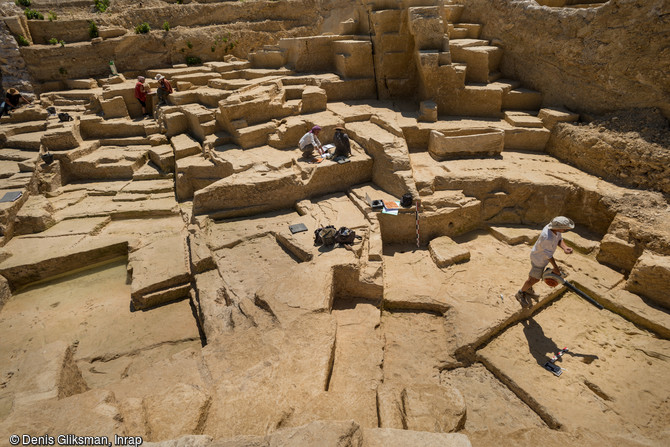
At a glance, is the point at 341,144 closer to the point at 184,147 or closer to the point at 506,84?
the point at 184,147

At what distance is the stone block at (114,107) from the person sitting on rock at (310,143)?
260 inches

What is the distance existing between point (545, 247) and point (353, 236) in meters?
2.89

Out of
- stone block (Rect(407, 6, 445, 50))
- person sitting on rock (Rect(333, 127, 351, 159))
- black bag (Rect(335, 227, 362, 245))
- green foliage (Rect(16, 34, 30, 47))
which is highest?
green foliage (Rect(16, 34, 30, 47))

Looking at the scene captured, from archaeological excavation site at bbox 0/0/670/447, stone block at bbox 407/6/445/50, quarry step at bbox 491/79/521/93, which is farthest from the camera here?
quarry step at bbox 491/79/521/93

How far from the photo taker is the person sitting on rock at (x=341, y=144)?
7.77 m

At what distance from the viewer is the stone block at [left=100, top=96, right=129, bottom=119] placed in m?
10.7

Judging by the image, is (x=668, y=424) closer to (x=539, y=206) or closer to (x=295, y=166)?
(x=539, y=206)

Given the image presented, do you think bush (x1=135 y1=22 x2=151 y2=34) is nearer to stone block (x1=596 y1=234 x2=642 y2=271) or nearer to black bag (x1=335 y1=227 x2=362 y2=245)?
black bag (x1=335 y1=227 x2=362 y2=245)

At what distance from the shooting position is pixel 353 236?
6078 millimetres

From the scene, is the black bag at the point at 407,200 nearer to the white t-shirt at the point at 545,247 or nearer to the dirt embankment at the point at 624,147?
the white t-shirt at the point at 545,247

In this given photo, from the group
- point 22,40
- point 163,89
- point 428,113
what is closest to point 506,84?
point 428,113

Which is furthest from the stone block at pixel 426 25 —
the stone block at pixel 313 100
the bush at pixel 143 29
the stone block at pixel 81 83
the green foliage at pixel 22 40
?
the green foliage at pixel 22 40

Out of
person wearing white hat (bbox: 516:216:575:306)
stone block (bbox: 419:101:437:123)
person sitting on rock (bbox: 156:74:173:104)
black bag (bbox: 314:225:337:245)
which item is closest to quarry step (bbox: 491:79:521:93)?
stone block (bbox: 419:101:437:123)

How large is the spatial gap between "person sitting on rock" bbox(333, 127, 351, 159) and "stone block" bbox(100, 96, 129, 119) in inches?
288
